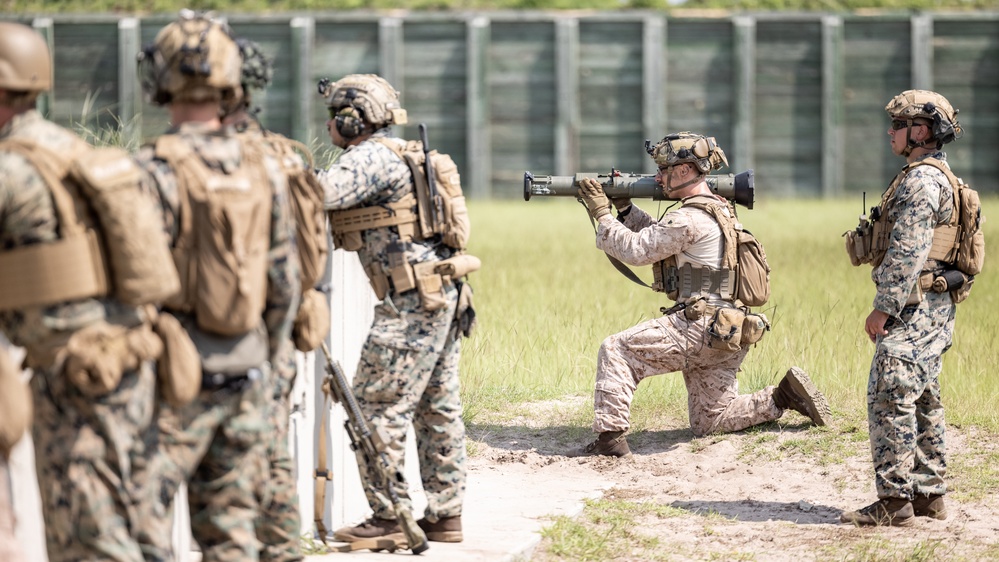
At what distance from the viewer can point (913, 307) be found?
632cm

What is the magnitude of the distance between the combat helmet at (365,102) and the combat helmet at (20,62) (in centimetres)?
184

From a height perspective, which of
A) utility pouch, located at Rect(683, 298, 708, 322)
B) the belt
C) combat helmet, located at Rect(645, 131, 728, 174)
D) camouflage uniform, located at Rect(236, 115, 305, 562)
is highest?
combat helmet, located at Rect(645, 131, 728, 174)

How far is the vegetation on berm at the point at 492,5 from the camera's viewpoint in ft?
78.0

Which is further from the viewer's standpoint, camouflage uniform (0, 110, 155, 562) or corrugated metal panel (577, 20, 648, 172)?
corrugated metal panel (577, 20, 648, 172)

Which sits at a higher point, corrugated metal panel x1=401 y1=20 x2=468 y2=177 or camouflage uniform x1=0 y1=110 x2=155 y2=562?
corrugated metal panel x1=401 y1=20 x2=468 y2=177

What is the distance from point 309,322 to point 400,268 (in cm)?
89

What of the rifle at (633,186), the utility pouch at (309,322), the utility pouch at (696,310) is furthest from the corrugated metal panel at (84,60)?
the utility pouch at (309,322)

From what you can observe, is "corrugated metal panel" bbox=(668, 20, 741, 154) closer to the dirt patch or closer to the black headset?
the dirt patch

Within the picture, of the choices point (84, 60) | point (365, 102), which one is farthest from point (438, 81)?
point (365, 102)

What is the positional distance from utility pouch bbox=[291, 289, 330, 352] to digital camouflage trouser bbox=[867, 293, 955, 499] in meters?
2.84

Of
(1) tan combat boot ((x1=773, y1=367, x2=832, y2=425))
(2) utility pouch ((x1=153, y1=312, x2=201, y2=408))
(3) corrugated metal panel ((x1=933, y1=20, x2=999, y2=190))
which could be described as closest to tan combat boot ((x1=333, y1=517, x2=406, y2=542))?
(2) utility pouch ((x1=153, y1=312, x2=201, y2=408))

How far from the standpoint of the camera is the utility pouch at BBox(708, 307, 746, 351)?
24.6 ft

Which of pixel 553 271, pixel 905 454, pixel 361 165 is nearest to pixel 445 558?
pixel 361 165

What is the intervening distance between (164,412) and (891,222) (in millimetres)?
3740
